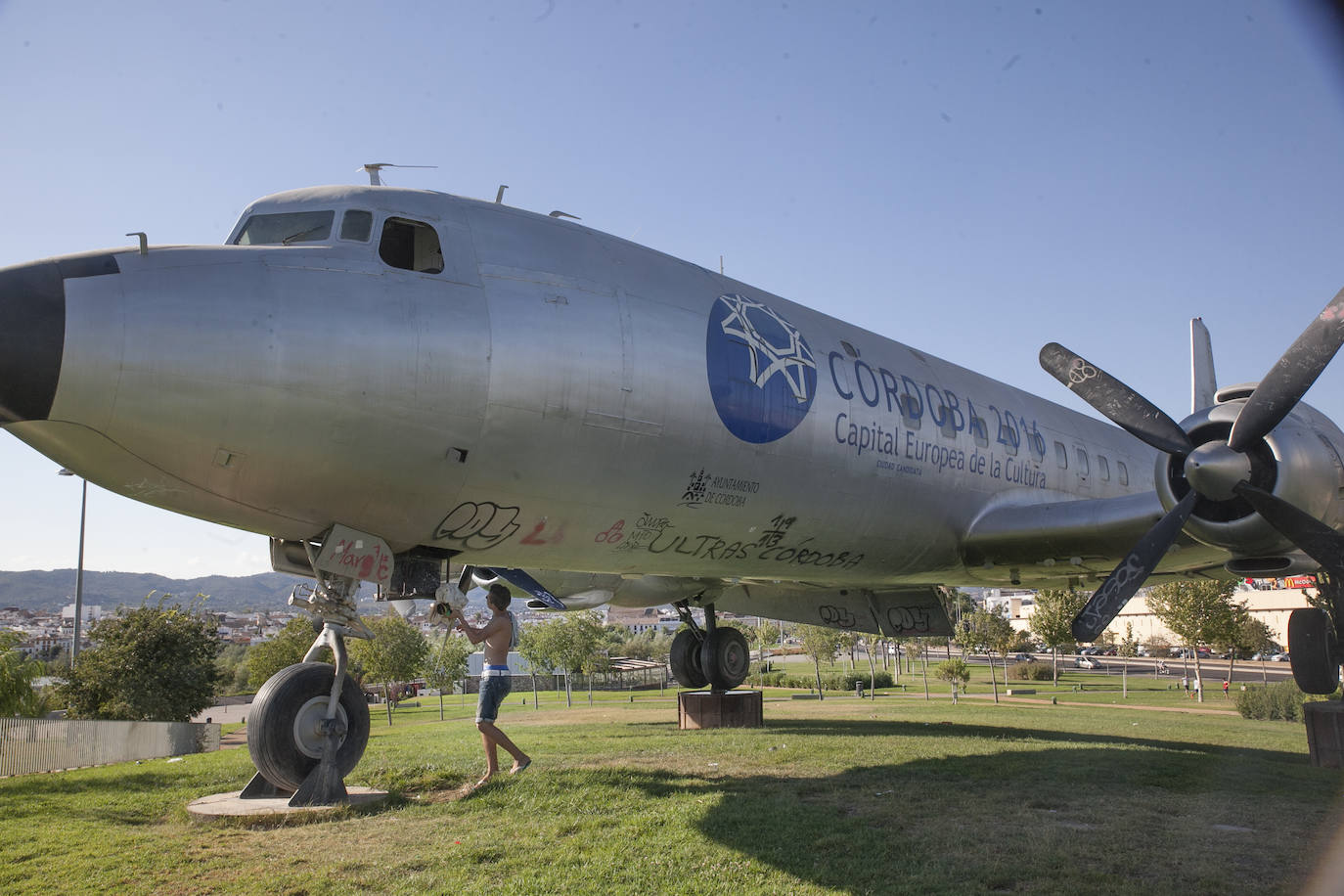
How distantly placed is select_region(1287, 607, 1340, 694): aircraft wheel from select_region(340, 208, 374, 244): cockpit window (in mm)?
11384

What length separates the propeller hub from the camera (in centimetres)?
860

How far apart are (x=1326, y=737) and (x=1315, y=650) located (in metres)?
1.20

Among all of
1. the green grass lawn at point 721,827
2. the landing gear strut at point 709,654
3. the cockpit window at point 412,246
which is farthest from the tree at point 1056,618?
the cockpit window at point 412,246

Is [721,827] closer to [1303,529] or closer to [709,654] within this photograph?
[1303,529]

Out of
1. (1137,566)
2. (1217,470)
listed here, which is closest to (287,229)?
(1137,566)

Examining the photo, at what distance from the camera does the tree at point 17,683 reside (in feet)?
66.9

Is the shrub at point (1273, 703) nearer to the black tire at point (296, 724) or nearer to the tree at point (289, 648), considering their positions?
the black tire at point (296, 724)

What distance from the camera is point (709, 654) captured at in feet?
53.1

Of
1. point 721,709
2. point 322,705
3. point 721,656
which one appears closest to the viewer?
point 322,705

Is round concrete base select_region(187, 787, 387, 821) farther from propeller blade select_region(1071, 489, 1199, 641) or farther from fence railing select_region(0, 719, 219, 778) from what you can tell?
fence railing select_region(0, 719, 219, 778)

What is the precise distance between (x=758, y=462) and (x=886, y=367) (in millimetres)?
3292

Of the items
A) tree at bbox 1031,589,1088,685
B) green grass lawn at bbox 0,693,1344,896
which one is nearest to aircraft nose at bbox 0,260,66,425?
green grass lawn at bbox 0,693,1344,896

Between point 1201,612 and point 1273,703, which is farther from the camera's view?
point 1201,612

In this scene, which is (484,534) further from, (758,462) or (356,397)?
(758,462)
